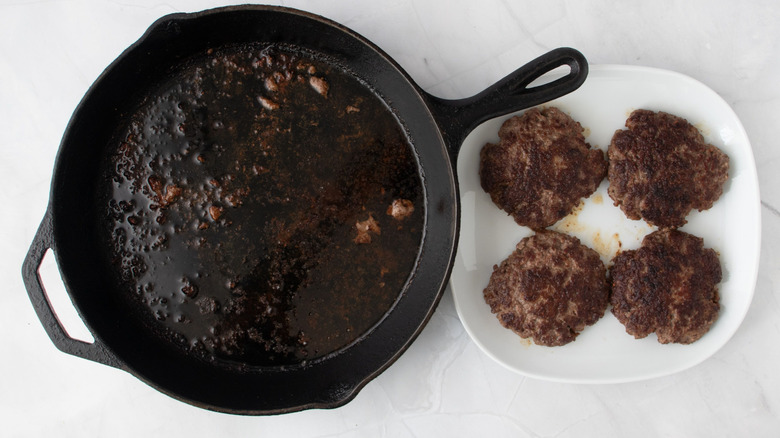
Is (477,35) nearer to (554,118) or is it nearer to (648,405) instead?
(554,118)

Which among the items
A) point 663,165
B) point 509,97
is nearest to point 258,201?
point 509,97

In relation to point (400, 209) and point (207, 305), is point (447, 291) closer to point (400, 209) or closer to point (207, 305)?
point (400, 209)

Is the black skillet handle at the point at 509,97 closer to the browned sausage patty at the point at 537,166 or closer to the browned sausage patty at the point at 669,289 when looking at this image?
the browned sausage patty at the point at 537,166

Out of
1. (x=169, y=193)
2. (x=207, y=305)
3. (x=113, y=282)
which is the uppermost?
(x=169, y=193)

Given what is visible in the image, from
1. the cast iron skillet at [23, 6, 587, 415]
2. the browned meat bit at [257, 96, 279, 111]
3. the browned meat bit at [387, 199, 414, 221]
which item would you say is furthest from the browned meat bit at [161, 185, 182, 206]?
the browned meat bit at [387, 199, 414, 221]

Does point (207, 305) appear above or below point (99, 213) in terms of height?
below

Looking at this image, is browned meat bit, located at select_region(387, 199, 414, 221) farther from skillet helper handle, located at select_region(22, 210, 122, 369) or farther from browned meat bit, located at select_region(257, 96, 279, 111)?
skillet helper handle, located at select_region(22, 210, 122, 369)
